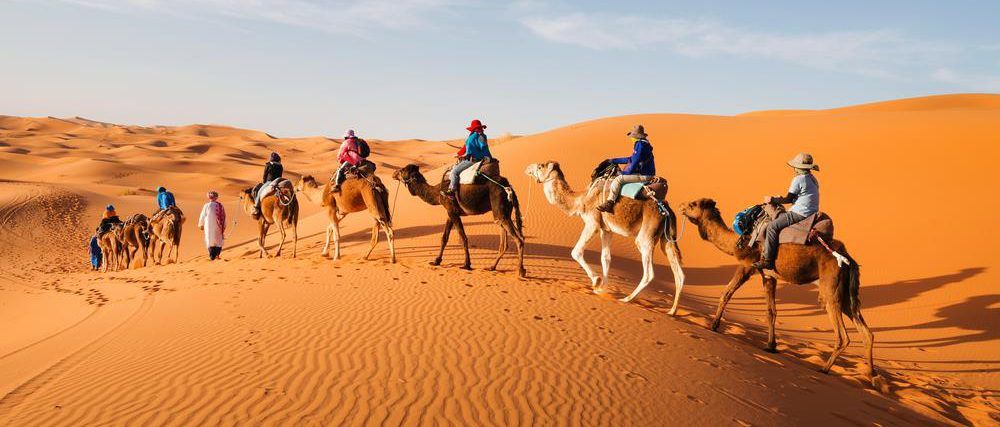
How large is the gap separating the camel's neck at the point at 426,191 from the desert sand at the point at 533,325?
1397mm

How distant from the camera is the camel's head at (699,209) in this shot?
9312 mm

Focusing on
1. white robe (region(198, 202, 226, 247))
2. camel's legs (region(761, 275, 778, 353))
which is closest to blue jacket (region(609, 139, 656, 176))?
camel's legs (region(761, 275, 778, 353))

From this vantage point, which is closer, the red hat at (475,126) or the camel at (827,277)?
the camel at (827,277)

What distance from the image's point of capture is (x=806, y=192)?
25.9ft

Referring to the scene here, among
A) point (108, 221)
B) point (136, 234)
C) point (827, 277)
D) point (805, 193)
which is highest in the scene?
point (805, 193)

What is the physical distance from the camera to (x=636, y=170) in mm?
9898

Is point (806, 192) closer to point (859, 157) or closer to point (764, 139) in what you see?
point (859, 157)

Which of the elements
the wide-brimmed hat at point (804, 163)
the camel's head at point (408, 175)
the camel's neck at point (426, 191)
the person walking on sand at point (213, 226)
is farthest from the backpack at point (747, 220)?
the person walking on sand at point (213, 226)

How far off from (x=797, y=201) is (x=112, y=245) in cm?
1889

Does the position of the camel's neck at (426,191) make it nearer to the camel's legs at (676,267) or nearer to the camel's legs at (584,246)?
the camel's legs at (584,246)

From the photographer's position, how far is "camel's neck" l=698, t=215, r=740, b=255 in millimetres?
8926

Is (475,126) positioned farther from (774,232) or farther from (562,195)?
(774,232)

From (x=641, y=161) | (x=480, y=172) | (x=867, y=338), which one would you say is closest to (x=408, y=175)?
(x=480, y=172)

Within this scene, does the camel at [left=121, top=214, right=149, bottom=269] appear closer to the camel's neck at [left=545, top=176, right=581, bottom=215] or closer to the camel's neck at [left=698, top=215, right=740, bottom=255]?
the camel's neck at [left=545, top=176, right=581, bottom=215]
